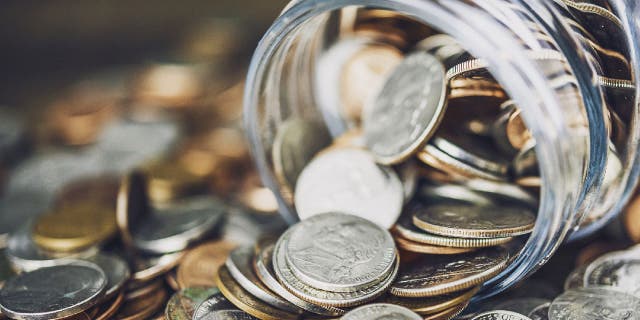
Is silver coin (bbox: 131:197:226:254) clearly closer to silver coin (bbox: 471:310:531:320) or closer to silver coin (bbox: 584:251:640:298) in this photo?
silver coin (bbox: 471:310:531:320)

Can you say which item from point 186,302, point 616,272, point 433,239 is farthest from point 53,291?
point 616,272

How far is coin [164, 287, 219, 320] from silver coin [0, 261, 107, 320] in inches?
5.1

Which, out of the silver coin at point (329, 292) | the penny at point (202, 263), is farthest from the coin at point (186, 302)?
the silver coin at point (329, 292)

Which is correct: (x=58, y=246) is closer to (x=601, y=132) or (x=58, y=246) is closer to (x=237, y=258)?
(x=237, y=258)

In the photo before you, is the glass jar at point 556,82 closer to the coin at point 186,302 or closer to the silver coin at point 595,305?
the silver coin at point 595,305

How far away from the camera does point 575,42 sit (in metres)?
0.93

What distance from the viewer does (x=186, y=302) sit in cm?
112

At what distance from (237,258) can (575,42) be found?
679mm

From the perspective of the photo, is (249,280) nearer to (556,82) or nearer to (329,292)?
(329,292)

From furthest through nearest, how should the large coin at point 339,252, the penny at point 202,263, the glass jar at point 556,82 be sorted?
1. the penny at point 202,263
2. the large coin at point 339,252
3. the glass jar at point 556,82

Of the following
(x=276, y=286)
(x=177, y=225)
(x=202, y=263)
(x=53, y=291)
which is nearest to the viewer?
(x=276, y=286)

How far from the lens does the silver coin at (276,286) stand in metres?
1.00

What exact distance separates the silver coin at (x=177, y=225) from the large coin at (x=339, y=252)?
1.05 ft

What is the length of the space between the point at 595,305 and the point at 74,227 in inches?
42.5
